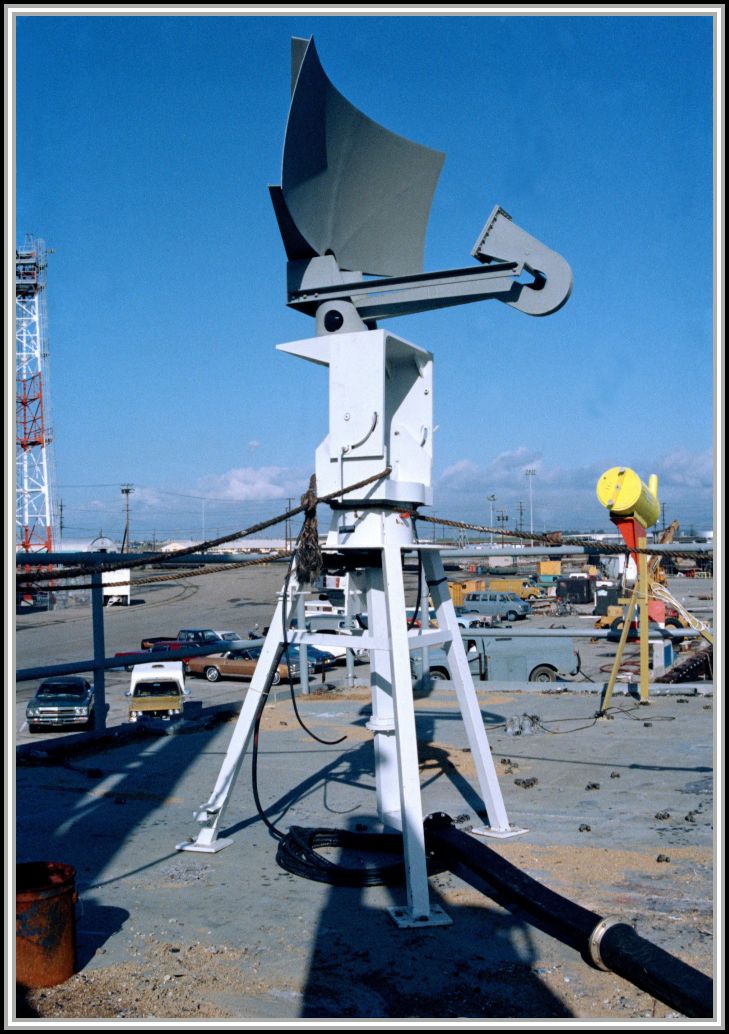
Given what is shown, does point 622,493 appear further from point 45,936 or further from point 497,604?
point 497,604

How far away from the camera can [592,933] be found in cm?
333

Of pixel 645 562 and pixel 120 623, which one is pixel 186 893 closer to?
pixel 645 562

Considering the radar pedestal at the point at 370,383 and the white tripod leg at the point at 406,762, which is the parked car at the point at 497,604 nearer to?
the radar pedestal at the point at 370,383

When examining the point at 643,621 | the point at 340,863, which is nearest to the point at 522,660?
the point at 643,621

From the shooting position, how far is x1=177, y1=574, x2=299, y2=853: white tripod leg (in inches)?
193

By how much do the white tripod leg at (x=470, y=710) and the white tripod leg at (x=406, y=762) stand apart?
52cm

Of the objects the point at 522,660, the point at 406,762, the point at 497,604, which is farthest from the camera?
the point at 497,604

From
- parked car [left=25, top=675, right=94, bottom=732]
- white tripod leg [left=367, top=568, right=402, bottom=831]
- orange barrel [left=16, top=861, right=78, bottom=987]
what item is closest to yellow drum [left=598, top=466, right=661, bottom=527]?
white tripod leg [left=367, top=568, right=402, bottom=831]

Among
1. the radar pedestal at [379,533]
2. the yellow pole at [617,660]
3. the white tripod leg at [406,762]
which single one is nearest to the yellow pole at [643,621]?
the yellow pole at [617,660]

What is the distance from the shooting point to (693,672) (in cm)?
1519

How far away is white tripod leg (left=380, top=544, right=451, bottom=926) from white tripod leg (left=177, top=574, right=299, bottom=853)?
60 cm

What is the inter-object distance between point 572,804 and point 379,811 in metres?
1.25

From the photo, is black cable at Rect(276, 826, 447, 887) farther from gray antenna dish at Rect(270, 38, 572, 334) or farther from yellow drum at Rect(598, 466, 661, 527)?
yellow drum at Rect(598, 466, 661, 527)

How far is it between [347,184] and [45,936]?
4.21 m
